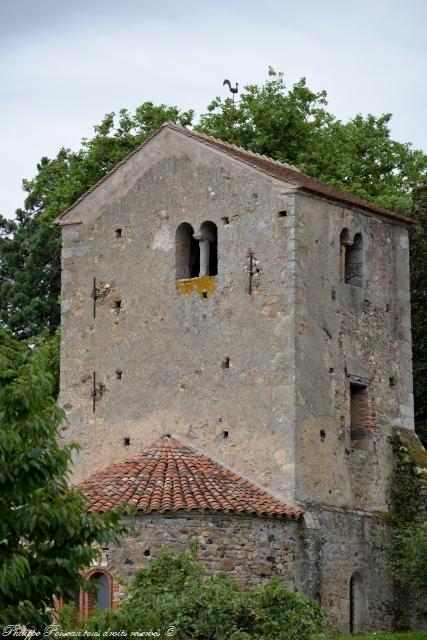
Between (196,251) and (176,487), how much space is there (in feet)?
19.3

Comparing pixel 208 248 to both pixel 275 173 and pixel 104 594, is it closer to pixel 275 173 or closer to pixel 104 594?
pixel 275 173

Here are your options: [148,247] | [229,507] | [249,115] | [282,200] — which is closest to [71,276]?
[148,247]

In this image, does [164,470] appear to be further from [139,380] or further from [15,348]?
[15,348]

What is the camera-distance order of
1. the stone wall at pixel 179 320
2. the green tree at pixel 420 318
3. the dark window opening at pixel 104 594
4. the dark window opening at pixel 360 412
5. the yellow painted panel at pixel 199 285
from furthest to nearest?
the green tree at pixel 420 318, the dark window opening at pixel 360 412, the yellow painted panel at pixel 199 285, the stone wall at pixel 179 320, the dark window opening at pixel 104 594

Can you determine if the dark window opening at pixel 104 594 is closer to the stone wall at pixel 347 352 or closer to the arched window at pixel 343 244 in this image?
the stone wall at pixel 347 352

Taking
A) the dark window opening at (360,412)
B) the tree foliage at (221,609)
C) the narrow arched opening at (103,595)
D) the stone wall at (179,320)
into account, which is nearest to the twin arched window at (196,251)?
the stone wall at (179,320)

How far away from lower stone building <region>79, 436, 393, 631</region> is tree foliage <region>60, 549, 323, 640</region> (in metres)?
3.03

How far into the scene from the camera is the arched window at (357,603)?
105 feet

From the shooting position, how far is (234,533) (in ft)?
97.7

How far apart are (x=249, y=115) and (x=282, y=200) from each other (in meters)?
12.3

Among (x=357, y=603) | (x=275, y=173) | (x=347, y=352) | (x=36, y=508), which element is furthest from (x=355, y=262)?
(x=36, y=508)

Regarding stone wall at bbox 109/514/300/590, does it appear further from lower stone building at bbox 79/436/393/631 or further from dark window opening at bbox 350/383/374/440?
dark window opening at bbox 350/383/374/440

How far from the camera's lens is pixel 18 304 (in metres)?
50.4

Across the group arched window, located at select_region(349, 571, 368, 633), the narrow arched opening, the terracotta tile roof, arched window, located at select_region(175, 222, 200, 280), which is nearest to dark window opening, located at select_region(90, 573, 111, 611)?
the narrow arched opening
